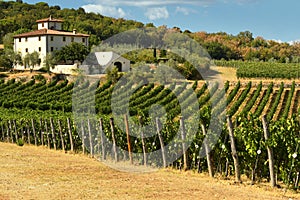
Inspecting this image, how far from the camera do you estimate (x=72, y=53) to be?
219 ft

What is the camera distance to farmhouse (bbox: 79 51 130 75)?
6078cm

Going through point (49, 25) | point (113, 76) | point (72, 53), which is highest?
point (49, 25)

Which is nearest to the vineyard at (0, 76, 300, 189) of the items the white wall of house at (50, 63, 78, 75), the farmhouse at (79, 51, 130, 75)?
the farmhouse at (79, 51, 130, 75)

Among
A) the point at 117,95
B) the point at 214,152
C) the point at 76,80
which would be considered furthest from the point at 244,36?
the point at 214,152

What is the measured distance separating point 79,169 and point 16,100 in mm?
34268

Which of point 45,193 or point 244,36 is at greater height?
point 244,36

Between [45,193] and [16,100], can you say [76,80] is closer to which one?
[16,100]

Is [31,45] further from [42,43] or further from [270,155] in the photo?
[270,155]

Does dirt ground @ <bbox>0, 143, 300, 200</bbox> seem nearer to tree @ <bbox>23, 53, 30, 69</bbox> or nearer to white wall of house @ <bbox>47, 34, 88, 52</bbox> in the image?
tree @ <bbox>23, 53, 30, 69</bbox>

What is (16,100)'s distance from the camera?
144 feet

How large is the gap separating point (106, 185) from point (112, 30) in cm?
10860

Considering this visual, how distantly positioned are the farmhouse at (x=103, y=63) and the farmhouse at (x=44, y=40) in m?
8.81

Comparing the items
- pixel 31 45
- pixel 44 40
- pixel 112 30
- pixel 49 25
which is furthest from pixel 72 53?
pixel 112 30

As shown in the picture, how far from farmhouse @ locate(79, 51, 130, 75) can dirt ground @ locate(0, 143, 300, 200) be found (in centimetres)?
4889
